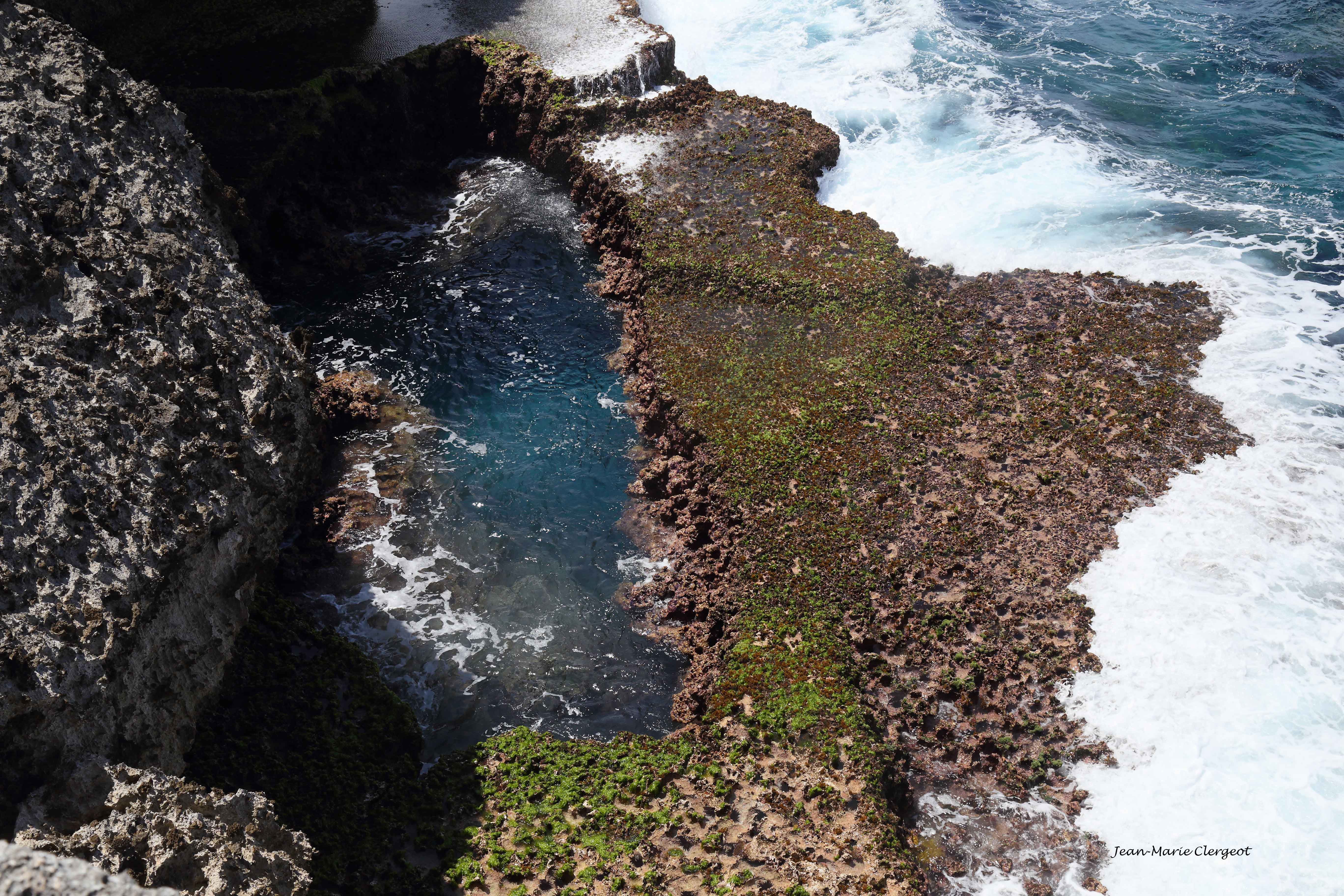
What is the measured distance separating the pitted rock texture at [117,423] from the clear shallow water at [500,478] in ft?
11.3

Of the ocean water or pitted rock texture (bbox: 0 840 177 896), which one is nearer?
pitted rock texture (bbox: 0 840 177 896)

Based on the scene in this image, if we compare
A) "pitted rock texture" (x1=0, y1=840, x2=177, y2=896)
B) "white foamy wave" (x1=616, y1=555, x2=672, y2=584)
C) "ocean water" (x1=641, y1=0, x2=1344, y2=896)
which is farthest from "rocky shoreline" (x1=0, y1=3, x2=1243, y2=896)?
"pitted rock texture" (x1=0, y1=840, x2=177, y2=896)

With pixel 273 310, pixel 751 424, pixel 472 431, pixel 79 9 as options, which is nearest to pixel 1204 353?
pixel 751 424

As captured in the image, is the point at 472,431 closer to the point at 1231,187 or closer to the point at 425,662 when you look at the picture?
the point at 425,662

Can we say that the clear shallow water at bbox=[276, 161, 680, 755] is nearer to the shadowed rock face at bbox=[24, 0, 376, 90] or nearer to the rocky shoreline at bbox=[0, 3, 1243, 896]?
the rocky shoreline at bbox=[0, 3, 1243, 896]

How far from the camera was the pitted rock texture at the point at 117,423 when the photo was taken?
13.0 meters

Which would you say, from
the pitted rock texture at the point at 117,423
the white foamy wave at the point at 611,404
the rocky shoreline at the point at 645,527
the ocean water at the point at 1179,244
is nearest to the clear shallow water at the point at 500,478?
the white foamy wave at the point at 611,404

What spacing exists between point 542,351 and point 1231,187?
24749 millimetres

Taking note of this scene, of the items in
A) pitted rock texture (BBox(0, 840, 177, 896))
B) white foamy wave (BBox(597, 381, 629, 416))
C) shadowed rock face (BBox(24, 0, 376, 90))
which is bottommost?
pitted rock texture (BBox(0, 840, 177, 896))

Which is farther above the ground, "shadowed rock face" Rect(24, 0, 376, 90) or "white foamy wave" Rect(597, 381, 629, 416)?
"shadowed rock face" Rect(24, 0, 376, 90)

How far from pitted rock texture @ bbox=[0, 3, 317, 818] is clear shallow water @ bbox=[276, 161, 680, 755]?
3.45m

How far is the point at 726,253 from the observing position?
26.8 metres

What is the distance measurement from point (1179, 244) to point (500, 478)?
2264 cm

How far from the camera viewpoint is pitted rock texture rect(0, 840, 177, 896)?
6.43 m
